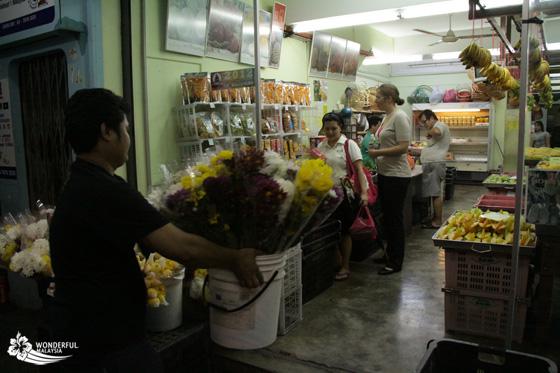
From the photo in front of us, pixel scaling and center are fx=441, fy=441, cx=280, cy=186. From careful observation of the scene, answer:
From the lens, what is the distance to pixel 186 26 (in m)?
4.68

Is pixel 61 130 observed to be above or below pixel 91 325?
above

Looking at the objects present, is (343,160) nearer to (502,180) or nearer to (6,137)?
(502,180)

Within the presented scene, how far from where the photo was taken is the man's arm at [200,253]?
136 cm

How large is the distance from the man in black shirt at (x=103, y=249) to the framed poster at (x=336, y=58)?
736 centimetres

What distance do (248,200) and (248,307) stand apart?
43 centimetres

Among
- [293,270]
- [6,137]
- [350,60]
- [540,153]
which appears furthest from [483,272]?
[350,60]

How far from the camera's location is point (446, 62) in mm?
12523

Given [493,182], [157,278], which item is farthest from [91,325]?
[493,182]

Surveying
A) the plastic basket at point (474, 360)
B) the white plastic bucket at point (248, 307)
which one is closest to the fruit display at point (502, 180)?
the plastic basket at point (474, 360)

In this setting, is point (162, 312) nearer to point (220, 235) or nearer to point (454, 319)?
point (220, 235)

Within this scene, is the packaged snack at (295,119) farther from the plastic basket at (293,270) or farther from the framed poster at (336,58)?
the plastic basket at (293,270)

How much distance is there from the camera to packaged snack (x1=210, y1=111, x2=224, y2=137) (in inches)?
178

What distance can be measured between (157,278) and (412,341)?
182 cm

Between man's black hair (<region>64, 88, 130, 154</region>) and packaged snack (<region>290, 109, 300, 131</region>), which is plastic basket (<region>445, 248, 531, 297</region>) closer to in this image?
man's black hair (<region>64, 88, 130, 154</region>)
